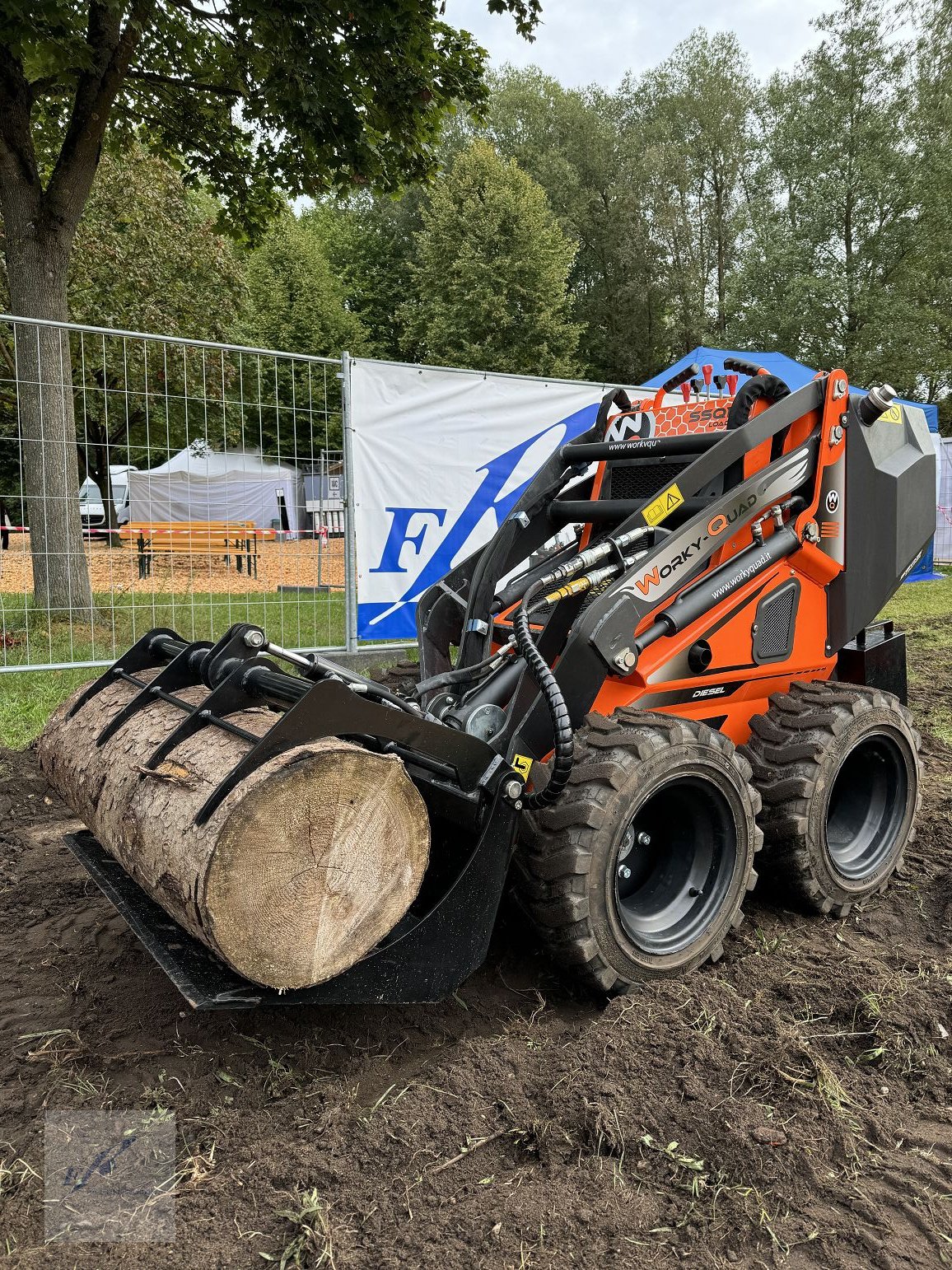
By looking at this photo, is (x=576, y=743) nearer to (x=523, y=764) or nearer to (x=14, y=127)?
(x=523, y=764)

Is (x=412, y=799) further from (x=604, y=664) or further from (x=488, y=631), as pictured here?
(x=488, y=631)

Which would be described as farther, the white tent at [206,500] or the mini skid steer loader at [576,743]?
the white tent at [206,500]

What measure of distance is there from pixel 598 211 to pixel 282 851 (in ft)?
127

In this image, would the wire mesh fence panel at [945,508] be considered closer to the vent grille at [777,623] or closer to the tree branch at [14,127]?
the tree branch at [14,127]

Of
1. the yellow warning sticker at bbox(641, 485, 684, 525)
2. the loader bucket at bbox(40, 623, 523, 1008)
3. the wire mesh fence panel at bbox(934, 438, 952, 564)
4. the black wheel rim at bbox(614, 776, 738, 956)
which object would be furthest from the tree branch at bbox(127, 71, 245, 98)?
the wire mesh fence panel at bbox(934, 438, 952, 564)

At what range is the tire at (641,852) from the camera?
2738mm

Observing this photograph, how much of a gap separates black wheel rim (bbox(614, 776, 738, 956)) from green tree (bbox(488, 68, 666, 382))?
110 feet

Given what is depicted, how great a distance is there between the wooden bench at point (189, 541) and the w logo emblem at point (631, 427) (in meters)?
3.59

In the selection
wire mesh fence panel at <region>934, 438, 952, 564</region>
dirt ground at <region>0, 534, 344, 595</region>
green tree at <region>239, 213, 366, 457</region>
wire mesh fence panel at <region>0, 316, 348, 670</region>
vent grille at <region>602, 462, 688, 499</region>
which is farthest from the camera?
green tree at <region>239, 213, 366, 457</region>

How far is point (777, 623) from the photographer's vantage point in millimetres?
3635

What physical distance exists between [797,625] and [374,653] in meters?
4.11

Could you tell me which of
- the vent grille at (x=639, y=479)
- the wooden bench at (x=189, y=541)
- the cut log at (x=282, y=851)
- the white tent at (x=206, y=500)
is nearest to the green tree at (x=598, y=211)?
the white tent at (x=206, y=500)

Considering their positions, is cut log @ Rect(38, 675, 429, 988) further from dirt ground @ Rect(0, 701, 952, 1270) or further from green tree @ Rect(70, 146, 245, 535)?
green tree @ Rect(70, 146, 245, 535)

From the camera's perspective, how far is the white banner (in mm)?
7152
